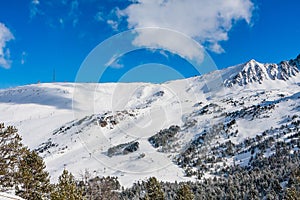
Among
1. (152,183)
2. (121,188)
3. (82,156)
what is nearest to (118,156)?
(82,156)

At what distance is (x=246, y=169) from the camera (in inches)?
5615

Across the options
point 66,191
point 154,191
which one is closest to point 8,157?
point 66,191

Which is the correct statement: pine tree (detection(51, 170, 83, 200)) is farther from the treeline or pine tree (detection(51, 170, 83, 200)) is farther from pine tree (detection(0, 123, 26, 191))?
pine tree (detection(0, 123, 26, 191))

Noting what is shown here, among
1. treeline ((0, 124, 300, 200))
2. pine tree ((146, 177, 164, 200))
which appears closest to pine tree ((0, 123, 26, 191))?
treeline ((0, 124, 300, 200))

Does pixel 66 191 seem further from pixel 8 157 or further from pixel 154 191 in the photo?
pixel 154 191

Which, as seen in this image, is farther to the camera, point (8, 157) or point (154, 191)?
point (154, 191)

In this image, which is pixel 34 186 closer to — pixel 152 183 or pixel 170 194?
pixel 152 183

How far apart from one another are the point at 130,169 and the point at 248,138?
237 ft

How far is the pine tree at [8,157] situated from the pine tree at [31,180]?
1111mm

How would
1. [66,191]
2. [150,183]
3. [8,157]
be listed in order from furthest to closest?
[150,183], [66,191], [8,157]

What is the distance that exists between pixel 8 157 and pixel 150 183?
43993mm

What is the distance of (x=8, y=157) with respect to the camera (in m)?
32.6

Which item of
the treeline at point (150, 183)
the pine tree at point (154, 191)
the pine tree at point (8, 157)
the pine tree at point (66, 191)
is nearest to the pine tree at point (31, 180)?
the treeline at point (150, 183)

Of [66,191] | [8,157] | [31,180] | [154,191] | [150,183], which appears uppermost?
[150,183]
